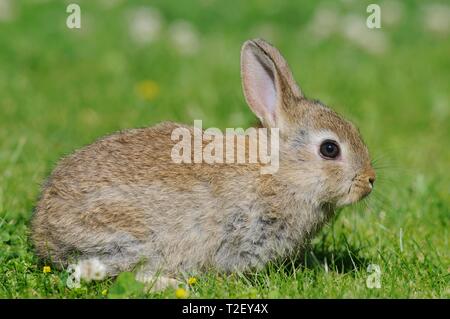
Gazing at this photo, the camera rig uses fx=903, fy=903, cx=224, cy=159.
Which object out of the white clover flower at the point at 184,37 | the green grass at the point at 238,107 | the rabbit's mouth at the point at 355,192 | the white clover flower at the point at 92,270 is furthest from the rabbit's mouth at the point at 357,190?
the white clover flower at the point at 184,37

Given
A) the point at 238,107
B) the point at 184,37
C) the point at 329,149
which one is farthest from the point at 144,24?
the point at 329,149

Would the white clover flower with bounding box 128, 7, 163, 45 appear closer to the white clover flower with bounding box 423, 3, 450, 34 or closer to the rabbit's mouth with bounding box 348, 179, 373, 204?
the white clover flower with bounding box 423, 3, 450, 34

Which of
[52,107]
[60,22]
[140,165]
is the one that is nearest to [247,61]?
[140,165]

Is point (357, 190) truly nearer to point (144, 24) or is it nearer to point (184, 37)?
point (184, 37)

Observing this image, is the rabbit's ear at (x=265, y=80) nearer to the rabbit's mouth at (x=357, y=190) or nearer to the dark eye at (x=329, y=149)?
the dark eye at (x=329, y=149)
